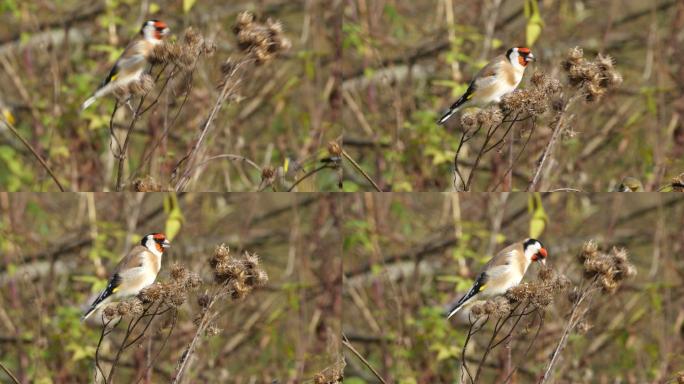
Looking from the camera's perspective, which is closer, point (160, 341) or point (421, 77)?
point (160, 341)

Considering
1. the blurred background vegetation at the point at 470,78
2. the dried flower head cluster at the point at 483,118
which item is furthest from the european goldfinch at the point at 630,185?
the dried flower head cluster at the point at 483,118

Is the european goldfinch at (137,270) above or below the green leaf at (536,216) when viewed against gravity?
below

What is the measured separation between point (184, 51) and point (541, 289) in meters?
1.15

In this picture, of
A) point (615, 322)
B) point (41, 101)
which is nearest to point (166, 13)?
point (41, 101)

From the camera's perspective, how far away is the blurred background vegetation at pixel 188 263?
143 inches

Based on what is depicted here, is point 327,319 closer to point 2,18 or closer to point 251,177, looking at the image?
point 251,177

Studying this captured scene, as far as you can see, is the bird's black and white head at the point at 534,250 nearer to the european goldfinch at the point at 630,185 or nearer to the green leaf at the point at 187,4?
the european goldfinch at the point at 630,185

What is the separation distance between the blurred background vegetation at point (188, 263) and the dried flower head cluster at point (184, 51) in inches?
25.1

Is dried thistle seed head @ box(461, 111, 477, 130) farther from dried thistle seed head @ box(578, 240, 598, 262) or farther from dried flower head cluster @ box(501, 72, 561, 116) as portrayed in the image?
dried thistle seed head @ box(578, 240, 598, 262)

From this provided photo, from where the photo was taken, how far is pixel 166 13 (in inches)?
159

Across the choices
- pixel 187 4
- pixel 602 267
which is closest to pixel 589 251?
pixel 602 267

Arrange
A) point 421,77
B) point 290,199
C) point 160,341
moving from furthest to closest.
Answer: point 290,199 → point 421,77 → point 160,341

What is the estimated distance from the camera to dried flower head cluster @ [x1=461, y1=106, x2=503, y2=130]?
2.86 meters

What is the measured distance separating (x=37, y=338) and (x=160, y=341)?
55cm
